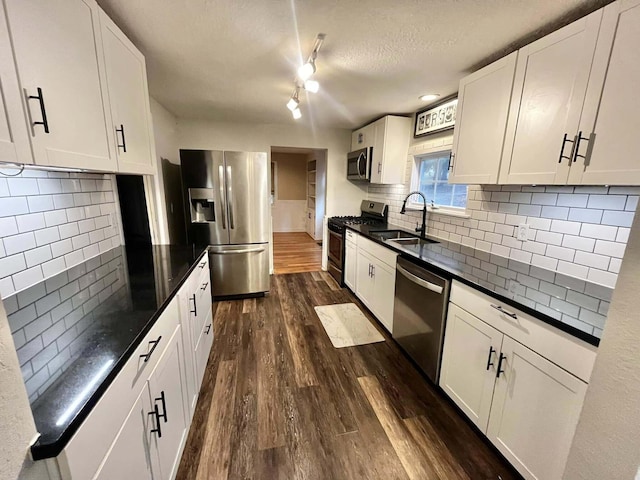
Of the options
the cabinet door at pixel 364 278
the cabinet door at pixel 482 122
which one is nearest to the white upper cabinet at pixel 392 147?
the cabinet door at pixel 364 278

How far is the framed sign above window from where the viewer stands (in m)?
2.46

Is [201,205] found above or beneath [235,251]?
above

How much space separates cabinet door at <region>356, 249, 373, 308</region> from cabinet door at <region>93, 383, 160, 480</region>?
2.23m

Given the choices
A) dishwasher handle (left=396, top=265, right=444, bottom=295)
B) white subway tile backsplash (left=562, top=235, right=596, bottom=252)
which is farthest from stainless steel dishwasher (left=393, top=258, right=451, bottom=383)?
white subway tile backsplash (left=562, top=235, right=596, bottom=252)

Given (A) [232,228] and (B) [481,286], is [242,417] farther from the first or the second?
(A) [232,228]

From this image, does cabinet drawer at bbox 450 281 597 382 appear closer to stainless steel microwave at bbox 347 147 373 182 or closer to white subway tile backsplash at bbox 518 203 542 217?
white subway tile backsplash at bbox 518 203 542 217

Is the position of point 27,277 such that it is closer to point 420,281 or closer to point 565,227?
point 420,281

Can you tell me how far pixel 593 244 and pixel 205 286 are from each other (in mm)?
2506

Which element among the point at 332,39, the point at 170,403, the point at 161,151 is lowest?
the point at 170,403

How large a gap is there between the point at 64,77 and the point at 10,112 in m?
0.34

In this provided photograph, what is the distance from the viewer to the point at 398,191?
346cm

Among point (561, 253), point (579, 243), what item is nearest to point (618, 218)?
point (579, 243)

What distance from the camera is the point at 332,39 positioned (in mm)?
1561

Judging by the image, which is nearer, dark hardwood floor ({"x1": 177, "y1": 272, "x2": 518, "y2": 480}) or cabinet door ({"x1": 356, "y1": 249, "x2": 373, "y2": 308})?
dark hardwood floor ({"x1": 177, "y1": 272, "x2": 518, "y2": 480})
